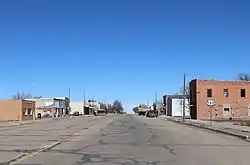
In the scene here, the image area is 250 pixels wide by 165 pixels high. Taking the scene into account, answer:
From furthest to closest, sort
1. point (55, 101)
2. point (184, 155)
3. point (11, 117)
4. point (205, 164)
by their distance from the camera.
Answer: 1. point (55, 101)
2. point (11, 117)
3. point (184, 155)
4. point (205, 164)

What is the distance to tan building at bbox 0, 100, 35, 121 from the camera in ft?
267

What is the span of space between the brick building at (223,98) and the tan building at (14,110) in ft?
105

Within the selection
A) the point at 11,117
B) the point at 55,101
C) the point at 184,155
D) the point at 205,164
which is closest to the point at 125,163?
the point at 205,164

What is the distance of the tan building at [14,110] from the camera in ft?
267

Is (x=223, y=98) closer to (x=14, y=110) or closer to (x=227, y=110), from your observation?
(x=227, y=110)

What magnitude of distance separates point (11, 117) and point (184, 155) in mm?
69935

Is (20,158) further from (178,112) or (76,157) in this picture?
(178,112)

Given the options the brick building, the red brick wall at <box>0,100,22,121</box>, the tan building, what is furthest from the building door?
the red brick wall at <box>0,100,22,121</box>

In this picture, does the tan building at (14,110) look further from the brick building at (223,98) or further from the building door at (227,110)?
the building door at (227,110)

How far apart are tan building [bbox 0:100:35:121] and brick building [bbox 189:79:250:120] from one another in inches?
1257

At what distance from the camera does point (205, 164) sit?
44.0ft

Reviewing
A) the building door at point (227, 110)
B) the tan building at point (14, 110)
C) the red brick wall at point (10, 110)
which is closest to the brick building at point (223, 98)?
the building door at point (227, 110)

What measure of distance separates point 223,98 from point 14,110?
38.8 metres

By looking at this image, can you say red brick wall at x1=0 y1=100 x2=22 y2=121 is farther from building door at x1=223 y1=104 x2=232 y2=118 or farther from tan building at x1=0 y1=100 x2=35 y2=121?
building door at x1=223 y1=104 x2=232 y2=118
